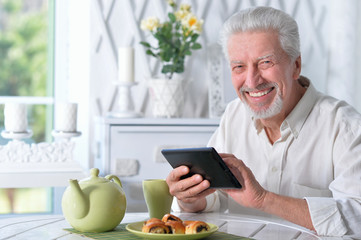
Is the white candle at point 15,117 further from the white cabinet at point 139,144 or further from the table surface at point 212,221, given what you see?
the table surface at point 212,221

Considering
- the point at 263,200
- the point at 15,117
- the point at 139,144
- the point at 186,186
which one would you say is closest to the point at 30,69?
the point at 15,117

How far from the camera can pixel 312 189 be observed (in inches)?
66.4

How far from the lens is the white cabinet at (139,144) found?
249cm

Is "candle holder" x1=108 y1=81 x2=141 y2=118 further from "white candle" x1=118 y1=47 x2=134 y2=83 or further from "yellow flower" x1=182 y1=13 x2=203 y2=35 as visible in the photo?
"yellow flower" x1=182 y1=13 x2=203 y2=35

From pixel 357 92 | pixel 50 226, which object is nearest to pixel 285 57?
pixel 50 226

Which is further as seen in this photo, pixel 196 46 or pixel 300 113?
pixel 196 46

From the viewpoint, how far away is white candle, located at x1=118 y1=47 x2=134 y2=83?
8.67ft

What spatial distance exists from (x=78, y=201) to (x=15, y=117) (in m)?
1.38

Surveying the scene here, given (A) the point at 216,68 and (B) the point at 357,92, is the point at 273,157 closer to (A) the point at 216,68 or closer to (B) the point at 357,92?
(A) the point at 216,68

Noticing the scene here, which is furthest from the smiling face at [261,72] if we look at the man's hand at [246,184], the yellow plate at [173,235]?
the yellow plate at [173,235]

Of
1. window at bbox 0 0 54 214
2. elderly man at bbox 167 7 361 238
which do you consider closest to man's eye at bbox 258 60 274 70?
elderly man at bbox 167 7 361 238

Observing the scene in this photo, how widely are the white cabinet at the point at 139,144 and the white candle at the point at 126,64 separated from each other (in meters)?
0.24

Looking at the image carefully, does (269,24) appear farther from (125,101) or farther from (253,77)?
(125,101)

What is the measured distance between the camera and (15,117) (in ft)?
8.27
